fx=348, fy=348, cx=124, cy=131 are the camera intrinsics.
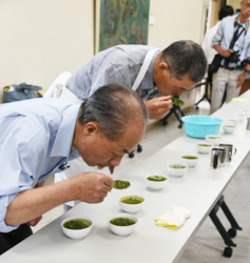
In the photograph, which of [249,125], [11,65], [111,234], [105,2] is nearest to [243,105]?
[249,125]

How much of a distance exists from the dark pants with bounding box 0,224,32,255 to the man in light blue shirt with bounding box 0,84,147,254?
12.3 inches

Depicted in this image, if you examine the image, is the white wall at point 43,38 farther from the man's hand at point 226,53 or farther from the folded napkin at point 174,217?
the folded napkin at point 174,217

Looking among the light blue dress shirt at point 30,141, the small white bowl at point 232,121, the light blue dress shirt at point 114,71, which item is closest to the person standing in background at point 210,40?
the small white bowl at point 232,121

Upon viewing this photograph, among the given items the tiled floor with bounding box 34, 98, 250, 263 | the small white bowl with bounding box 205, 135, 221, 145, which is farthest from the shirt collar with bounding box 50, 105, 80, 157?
the tiled floor with bounding box 34, 98, 250, 263

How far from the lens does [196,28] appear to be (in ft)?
21.6

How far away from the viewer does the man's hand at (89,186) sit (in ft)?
3.69

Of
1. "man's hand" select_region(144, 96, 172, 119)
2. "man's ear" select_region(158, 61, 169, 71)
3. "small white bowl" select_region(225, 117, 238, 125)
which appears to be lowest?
"small white bowl" select_region(225, 117, 238, 125)

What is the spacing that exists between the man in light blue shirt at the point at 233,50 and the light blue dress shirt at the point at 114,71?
8.59 ft

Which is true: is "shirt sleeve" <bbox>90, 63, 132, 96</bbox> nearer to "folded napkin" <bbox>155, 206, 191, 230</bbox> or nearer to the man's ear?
the man's ear

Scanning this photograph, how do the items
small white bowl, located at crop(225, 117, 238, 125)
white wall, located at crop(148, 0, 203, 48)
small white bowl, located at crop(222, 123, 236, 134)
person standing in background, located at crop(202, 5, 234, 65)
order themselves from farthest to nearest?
person standing in background, located at crop(202, 5, 234, 65), white wall, located at crop(148, 0, 203, 48), small white bowl, located at crop(225, 117, 238, 125), small white bowl, located at crop(222, 123, 236, 134)

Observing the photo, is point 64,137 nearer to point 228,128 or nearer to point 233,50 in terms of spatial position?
point 228,128

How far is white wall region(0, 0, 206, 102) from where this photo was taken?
9.28 ft

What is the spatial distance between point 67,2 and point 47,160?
2482mm

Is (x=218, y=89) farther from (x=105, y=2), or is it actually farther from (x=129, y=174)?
(x=129, y=174)
